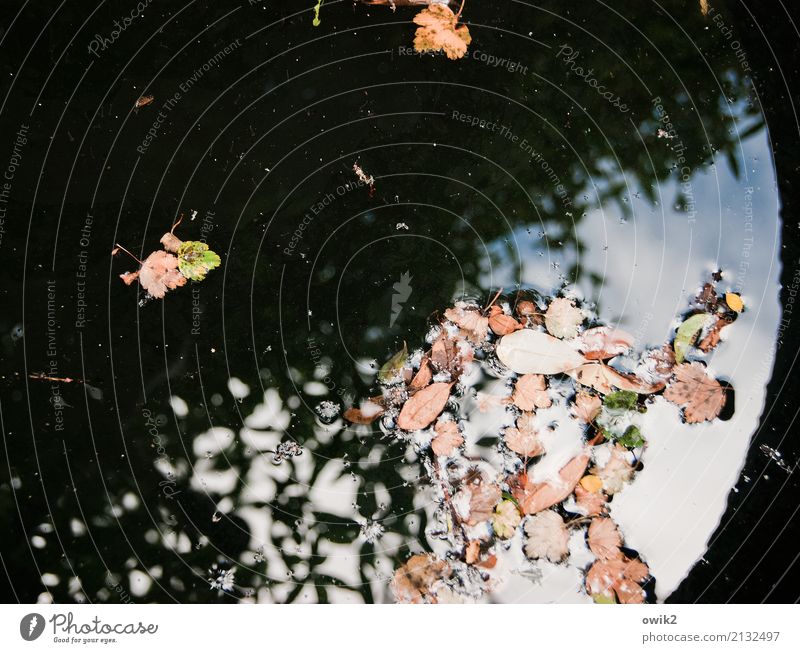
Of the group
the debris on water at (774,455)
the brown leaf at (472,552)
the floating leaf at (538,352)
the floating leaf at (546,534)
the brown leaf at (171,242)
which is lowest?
the brown leaf at (472,552)

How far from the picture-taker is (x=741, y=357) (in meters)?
1.32

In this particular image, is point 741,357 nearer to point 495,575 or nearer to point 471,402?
point 471,402

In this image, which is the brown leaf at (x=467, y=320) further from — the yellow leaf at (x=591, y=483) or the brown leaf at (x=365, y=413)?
the yellow leaf at (x=591, y=483)

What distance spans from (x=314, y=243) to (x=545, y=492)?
85 cm

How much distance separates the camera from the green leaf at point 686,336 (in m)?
1.30

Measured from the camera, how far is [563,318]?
4.25 feet

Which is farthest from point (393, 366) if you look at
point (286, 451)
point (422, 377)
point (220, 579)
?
point (220, 579)

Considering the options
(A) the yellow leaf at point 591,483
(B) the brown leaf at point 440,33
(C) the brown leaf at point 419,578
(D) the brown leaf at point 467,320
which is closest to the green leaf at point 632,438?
(A) the yellow leaf at point 591,483

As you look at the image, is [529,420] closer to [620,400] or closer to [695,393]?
[620,400]

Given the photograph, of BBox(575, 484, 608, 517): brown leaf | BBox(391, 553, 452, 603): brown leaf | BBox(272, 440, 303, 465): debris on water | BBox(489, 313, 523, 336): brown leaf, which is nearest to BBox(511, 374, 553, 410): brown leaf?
BBox(489, 313, 523, 336): brown leaf

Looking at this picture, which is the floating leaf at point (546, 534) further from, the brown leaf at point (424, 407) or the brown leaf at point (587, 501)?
the brown leaf at point (424, 407)

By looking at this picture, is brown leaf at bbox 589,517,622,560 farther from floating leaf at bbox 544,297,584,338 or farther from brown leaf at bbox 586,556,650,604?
floating leaf at bbox 544,297,584,338

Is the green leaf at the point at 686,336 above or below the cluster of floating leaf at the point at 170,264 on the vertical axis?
below

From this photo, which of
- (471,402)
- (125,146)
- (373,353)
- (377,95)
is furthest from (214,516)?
(377,95)
